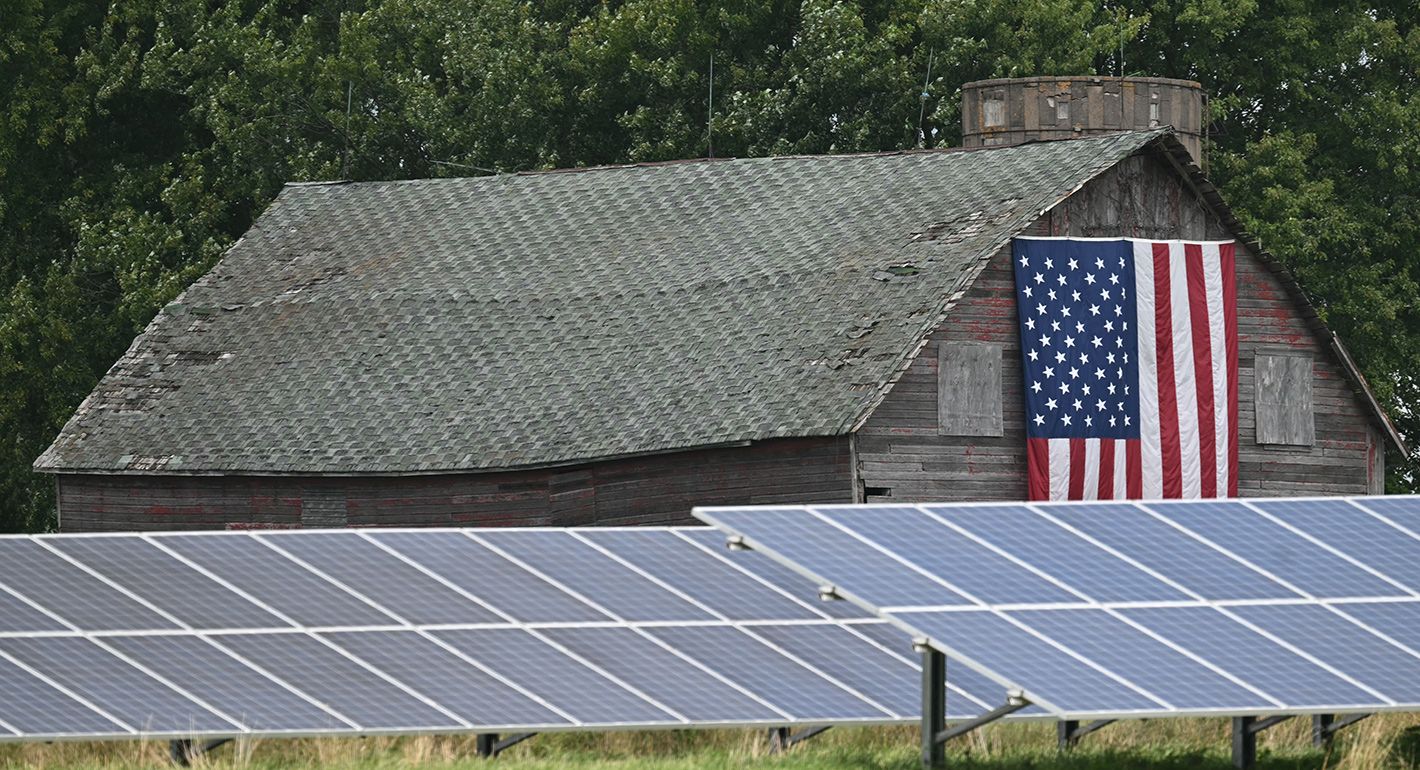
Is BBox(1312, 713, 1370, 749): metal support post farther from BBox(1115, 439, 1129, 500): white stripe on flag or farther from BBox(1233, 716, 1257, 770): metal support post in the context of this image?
BBox(1115, 439, 1129, 500): white stripe on flag

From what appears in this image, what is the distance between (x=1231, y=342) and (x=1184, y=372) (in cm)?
104

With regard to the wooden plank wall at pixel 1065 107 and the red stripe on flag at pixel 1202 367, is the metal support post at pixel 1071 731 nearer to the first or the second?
the red stripe on flag at pixel 1202 367

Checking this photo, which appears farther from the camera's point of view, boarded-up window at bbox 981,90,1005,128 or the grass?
boarded-up window at bbox 981,90,1005,128

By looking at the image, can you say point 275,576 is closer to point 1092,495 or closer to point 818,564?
point 818,564

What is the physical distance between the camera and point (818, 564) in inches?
685

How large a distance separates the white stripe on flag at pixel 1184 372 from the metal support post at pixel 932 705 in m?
20.1

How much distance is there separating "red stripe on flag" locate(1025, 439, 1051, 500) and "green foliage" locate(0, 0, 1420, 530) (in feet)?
55.0

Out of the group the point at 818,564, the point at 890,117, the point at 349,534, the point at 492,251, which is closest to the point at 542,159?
the point at 890,117

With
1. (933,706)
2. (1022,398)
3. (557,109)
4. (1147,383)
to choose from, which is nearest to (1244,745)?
(933,706)

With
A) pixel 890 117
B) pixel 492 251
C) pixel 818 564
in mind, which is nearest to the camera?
pixel 818 564

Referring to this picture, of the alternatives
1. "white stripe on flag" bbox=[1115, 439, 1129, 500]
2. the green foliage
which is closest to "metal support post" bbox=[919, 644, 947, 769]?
"white stripe on flag" bbox=[1115, 439, 1129, 500]

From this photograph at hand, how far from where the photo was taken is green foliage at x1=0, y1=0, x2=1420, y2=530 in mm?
53094

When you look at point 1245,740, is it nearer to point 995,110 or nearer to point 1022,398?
point 1022,398

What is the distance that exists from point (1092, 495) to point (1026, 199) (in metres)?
4.72
